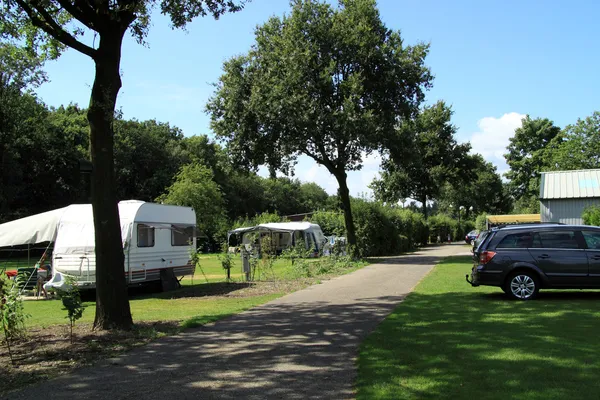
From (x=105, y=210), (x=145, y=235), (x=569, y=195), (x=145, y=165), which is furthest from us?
(x=145, y=165)

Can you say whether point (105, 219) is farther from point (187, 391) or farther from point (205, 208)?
point (205, 208)

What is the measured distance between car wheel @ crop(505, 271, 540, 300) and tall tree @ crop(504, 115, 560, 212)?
57024mm

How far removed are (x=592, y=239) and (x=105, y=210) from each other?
10.3 metres

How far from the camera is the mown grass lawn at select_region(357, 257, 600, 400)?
524cm

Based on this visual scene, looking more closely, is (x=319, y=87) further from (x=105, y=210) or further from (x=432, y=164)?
(x=432, y=164)

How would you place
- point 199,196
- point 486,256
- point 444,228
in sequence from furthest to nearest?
point 444,228 < point 199,196 < point 486,256

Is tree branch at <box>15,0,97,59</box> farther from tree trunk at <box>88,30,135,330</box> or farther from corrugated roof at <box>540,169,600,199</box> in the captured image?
corrugated roof at <box>540,169,600,199</box>

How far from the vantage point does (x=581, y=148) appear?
184 ft

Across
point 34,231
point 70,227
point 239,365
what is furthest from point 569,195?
point 239,365

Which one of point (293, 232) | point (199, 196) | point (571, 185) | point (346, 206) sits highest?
point (199, 196)

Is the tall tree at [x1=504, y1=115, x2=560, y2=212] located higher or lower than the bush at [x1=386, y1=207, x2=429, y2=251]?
higher

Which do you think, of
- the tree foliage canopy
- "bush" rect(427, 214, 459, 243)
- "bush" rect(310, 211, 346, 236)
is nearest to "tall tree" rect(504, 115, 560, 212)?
the tree foliage canopy

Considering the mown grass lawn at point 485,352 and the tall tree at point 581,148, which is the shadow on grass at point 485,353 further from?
the tall tree at point 581,148

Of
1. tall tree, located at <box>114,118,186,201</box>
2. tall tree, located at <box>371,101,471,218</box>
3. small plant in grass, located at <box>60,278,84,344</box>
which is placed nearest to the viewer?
small plant in grass, located at <box>60,278,84,344</box>
